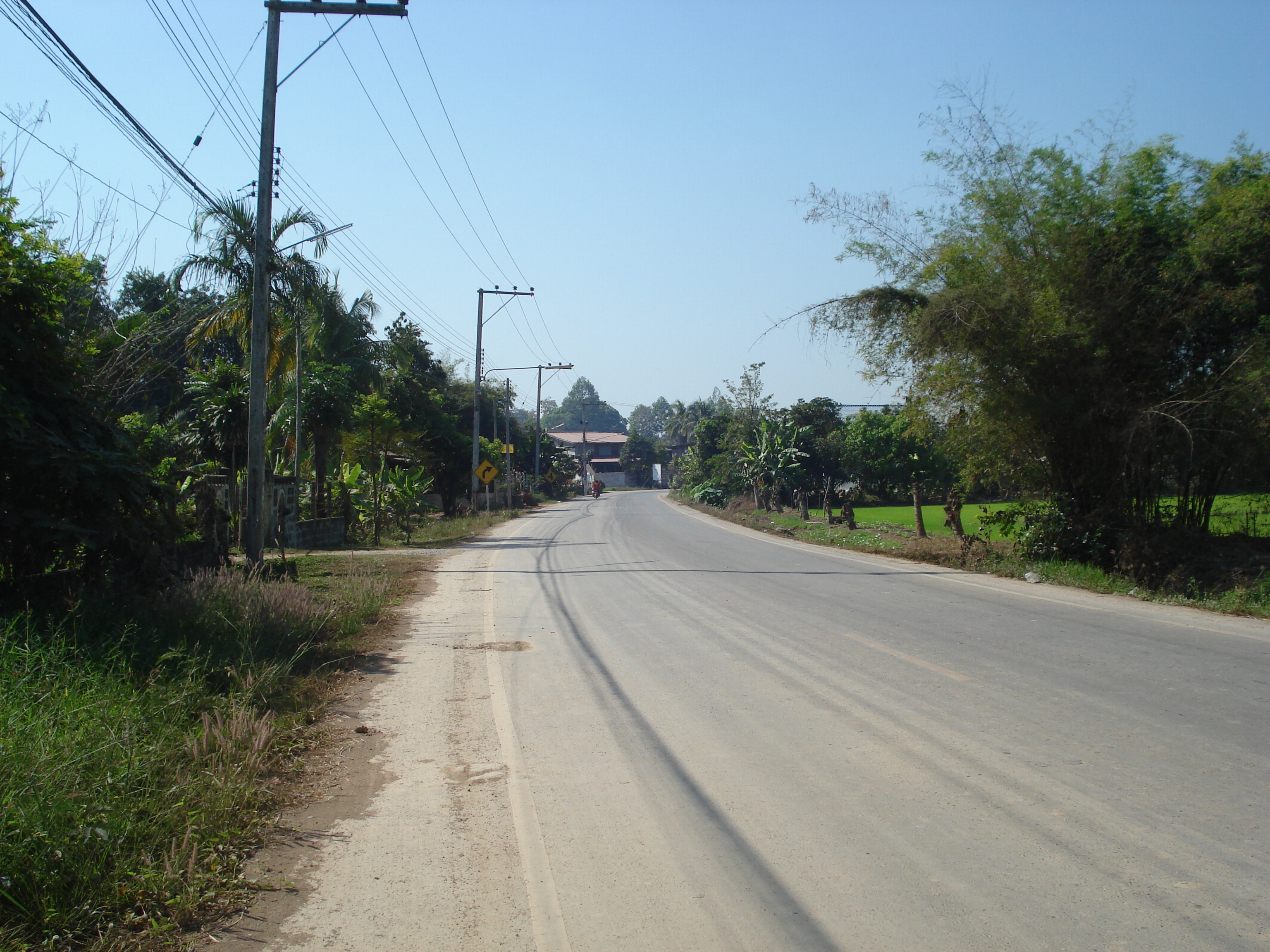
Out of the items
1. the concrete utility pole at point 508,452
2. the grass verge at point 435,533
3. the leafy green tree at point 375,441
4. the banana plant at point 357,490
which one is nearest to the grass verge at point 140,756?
the grass verge at point 435,533

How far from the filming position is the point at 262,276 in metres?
14.5

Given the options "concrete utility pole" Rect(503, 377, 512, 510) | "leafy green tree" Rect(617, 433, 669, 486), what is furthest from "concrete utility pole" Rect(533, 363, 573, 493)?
"leafy green tree" Rect(617, 433, 669, 486)

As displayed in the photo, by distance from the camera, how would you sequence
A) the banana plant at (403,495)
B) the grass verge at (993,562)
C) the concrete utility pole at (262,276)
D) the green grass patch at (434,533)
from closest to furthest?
the grass verge at (993,562) < the concrete utility pole at (262,276) < the green grass patch at (434,533) < the banana plant at (403,495)

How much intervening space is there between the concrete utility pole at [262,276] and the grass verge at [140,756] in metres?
5.58

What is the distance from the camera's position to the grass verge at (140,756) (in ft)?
12.5

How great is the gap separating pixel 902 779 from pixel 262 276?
13.1m

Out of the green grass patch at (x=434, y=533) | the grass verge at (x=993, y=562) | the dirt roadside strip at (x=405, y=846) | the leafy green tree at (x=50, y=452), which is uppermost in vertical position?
the leafy green tree at (x=50, y=452)

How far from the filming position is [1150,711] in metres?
6.62

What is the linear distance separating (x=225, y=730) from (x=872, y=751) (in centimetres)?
430

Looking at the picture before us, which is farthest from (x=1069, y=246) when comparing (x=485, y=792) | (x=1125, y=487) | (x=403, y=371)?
(x=403, y=371)

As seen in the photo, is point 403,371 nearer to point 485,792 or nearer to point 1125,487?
point 1125,487

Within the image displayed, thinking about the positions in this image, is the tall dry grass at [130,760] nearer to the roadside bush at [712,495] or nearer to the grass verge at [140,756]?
the grass verge at [140,756]

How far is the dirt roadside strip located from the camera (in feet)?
12.4

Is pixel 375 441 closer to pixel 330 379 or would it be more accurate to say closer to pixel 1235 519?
pixel 330 379
